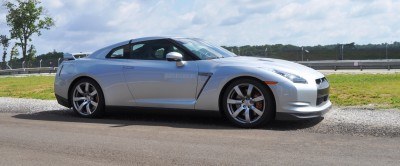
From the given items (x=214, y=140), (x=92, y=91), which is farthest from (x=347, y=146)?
(x=92, y=91)

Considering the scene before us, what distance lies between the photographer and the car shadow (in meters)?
7.41

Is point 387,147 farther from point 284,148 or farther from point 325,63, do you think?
point 325,63

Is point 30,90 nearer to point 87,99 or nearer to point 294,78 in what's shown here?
point 87,99

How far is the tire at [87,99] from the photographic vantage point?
28.1ft

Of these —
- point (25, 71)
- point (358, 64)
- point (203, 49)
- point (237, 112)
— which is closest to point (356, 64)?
point (358, 64)

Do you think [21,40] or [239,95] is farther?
[21,40]

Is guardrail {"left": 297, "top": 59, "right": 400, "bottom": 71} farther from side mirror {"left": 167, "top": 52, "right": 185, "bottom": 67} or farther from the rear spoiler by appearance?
side mirror {"left": 167, "top": 52, "right": 185, "bottom": 67}

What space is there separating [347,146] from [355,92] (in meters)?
6.07

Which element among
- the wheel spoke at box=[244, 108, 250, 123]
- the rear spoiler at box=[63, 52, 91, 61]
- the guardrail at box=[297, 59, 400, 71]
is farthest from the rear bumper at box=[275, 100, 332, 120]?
the guardrail at box=[297, 59, 400, 71]

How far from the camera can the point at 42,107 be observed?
10.5 meters

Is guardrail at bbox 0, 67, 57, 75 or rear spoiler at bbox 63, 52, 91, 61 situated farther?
guardrail at bbox 0, 67, 57, 75

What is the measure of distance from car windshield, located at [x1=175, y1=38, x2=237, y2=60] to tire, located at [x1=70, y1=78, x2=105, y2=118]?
1.65 m

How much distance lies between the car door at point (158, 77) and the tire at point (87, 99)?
67 cm

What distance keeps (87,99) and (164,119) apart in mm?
1398
